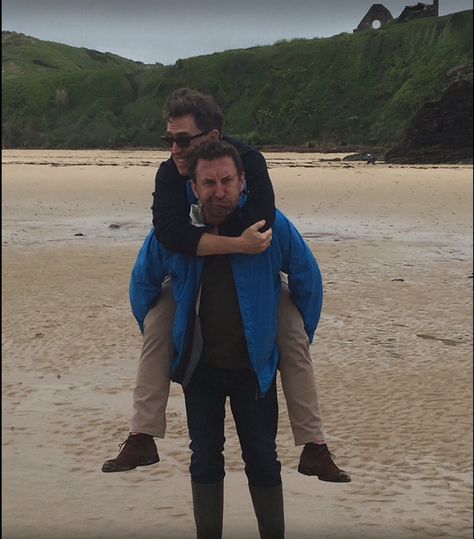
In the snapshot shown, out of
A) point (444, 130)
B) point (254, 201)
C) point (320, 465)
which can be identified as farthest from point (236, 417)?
point (444, 130)

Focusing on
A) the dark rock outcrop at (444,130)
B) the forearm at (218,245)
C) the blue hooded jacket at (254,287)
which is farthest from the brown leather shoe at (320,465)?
the dark rock outcrop at (444,130)

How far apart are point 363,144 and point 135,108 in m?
24.5

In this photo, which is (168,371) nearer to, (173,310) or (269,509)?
(173,310)

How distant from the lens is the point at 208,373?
2.68 meters

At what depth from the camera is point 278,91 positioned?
222 ft

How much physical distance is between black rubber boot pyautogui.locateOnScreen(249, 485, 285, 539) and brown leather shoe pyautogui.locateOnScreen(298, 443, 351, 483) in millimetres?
184

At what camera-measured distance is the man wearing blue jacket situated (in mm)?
2570

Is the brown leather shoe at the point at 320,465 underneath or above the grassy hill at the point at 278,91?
underneath

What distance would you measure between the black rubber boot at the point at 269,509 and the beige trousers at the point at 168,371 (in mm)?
229

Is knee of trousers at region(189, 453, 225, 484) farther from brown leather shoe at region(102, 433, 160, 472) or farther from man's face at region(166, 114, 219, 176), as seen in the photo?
man's face at region(166, 114, 219, 176)

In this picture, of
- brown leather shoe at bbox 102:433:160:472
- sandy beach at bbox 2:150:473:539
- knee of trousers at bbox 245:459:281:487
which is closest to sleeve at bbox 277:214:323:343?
knee of trousers at bbox 245:459:281:487

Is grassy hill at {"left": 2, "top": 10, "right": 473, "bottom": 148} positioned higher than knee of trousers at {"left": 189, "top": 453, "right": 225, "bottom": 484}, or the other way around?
grassy hill at {"left": 2, "top": 10, "right": 473, "bottom": 148}

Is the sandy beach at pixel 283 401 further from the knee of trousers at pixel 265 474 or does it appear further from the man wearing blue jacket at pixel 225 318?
the knee of trousers at pixel 265 474

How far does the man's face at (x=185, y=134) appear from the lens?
103 inches
